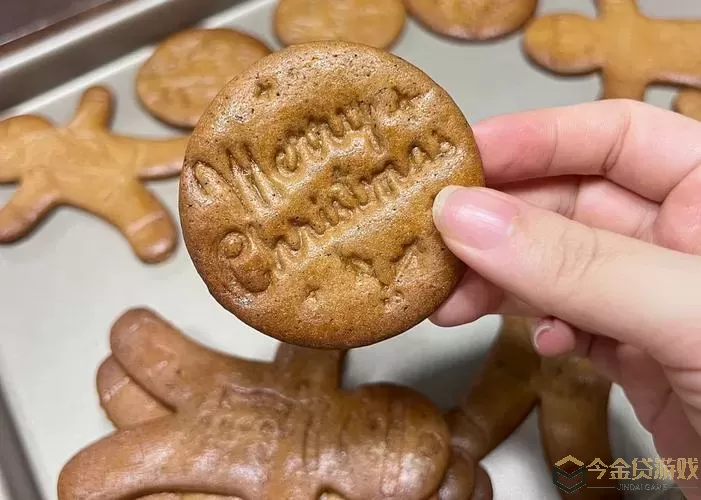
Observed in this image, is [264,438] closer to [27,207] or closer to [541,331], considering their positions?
[541,331]

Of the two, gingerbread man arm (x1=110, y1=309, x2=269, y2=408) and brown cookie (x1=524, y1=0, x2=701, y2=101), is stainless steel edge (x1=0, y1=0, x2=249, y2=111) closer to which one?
gingerbread man arm (x1=110, y1=309, x2=269, y2=408)

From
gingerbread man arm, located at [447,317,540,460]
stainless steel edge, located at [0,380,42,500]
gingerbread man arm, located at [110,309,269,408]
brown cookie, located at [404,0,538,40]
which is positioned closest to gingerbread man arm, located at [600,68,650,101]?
brown cookie, located at [404,0,538,40]

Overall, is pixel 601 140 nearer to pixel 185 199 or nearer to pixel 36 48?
pixel 185 199

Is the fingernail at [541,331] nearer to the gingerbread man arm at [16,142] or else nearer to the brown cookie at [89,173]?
the brown cookie at [89,173]

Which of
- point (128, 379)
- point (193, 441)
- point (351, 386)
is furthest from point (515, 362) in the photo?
point (128, 379)

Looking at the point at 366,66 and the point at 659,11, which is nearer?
the point at 366,66

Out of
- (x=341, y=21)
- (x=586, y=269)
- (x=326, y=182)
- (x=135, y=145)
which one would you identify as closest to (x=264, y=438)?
(x=326, y=182)
